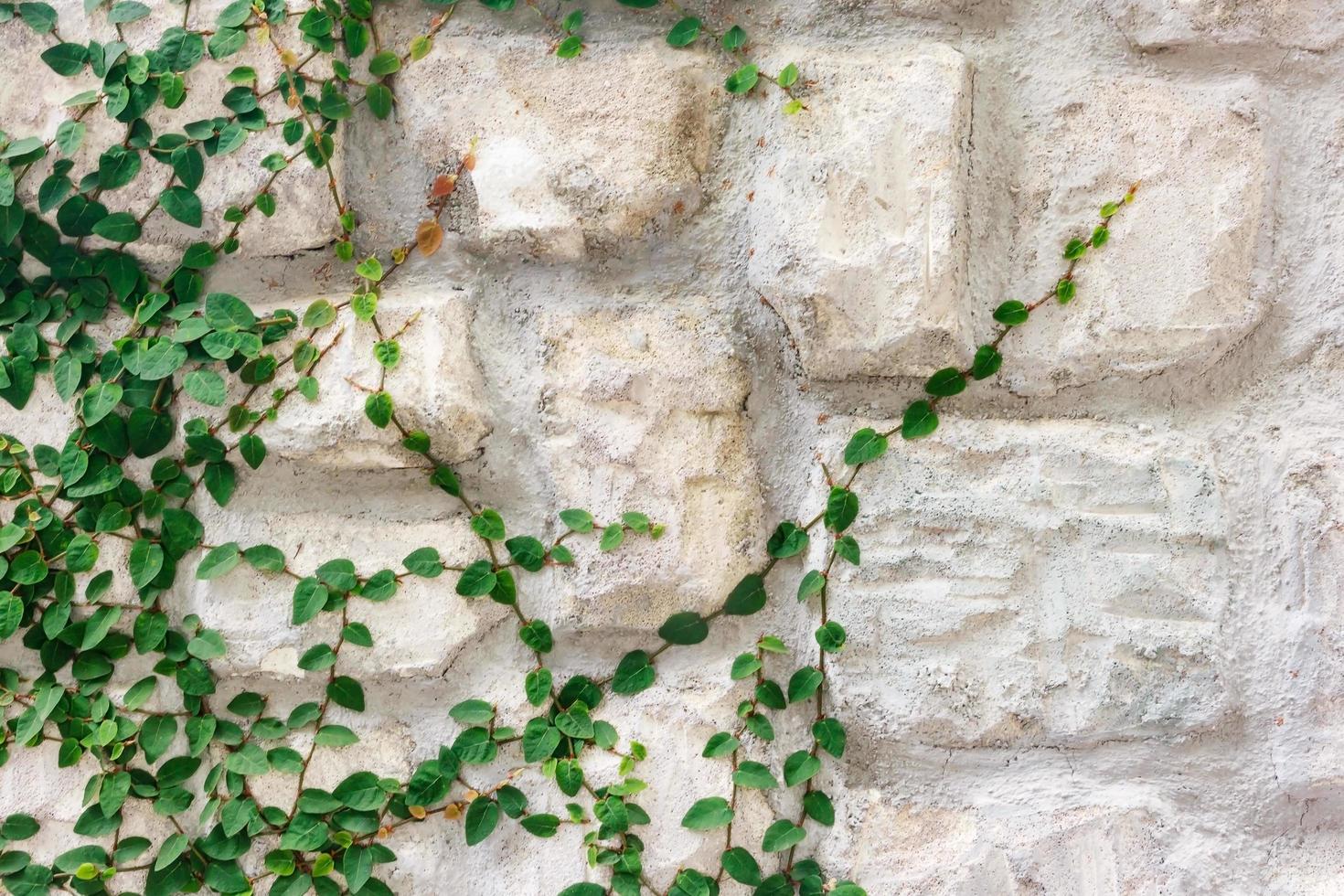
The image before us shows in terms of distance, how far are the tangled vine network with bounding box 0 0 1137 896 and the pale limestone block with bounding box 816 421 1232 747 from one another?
3cm

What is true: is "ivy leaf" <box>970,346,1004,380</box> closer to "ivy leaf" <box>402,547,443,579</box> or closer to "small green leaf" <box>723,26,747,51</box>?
"small green leaf" <box>723,26,747,51</box>

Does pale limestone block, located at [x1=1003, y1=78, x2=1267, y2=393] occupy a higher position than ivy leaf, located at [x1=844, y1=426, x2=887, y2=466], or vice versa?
pale limestone block, located at [x1=1003, y1=78, x2=1267, y2=393]

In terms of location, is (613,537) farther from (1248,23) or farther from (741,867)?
(1248,23)

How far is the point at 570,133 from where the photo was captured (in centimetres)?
71

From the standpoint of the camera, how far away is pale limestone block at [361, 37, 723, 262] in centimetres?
71

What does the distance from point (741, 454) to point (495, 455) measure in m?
0.17

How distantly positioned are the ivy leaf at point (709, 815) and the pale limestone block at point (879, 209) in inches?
11.9

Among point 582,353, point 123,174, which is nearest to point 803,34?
point 582,353

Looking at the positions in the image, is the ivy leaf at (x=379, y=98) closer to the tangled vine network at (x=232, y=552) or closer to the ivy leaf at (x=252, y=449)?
the tangled vine network at (x=232, y=552)

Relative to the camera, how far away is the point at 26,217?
75 cm

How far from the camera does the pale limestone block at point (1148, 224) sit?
2.19ft

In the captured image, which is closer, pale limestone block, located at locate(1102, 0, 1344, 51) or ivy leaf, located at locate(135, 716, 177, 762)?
pale limestone block, located at locate(1102, 0, 1344, 51)

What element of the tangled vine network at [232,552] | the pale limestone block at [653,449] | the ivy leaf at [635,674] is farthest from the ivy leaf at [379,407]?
the ivy leaf at [635,674]

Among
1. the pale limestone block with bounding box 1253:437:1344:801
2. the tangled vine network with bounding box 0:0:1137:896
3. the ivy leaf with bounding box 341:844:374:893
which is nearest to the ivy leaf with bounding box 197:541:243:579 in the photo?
the tangled vine network with bounding box 0:0:1137:896
